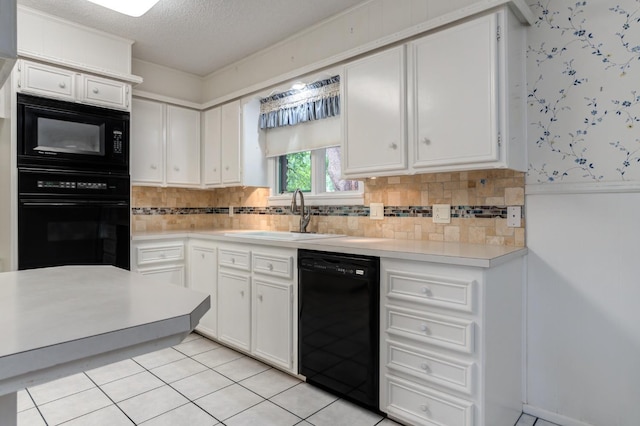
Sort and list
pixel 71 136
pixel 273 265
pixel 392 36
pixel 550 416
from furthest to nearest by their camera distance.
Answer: pixel 71 136 < pixel 273 265 < pixel 392 36 < pixel 550 416

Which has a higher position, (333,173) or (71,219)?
(333,173)

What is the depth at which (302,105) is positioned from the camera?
3.17 m

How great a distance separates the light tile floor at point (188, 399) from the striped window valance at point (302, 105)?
1.95m

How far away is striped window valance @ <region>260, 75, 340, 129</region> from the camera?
9.62 ft

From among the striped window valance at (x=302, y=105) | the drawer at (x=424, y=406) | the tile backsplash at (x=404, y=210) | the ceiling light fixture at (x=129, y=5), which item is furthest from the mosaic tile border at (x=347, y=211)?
the ceiling light fixture at (x=129, y=5)

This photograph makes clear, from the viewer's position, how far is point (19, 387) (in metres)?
0.63

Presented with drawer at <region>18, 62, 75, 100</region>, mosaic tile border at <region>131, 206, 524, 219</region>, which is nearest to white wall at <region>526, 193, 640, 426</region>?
mosaic tile border at <region>131, 206, 524, 219</region>

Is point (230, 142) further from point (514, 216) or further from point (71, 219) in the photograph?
point (514, 216)

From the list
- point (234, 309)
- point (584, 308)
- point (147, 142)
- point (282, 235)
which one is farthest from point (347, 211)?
point (147, 142)

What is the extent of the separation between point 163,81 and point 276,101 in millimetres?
1236

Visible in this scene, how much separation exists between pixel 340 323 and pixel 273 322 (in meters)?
0.62

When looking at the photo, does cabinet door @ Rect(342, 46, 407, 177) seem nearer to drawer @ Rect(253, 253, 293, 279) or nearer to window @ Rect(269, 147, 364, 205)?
window @ Rect(269, 147, 364, 205)

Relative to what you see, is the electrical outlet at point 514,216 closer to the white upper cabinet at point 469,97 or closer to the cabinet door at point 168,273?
the white upper cabinet at point 469,97

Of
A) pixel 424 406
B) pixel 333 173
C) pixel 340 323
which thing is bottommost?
pixel 424 406
